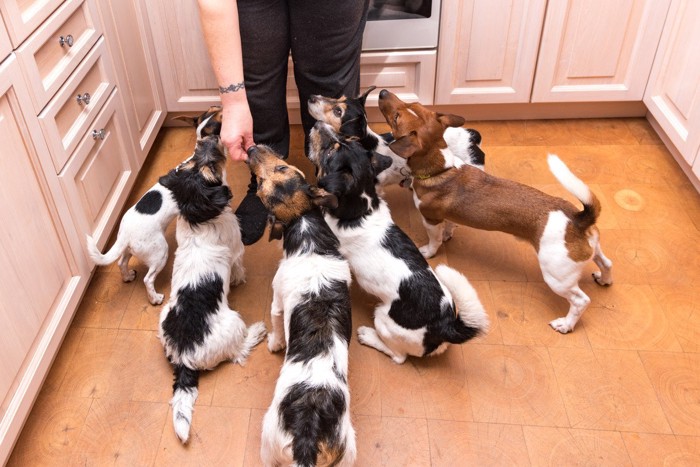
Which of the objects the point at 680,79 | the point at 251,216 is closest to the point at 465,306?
the point at 251,216

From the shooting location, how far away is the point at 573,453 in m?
1.86

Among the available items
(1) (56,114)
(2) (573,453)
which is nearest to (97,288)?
(1) (56,114)

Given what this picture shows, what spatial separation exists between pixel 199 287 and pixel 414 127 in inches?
38.2

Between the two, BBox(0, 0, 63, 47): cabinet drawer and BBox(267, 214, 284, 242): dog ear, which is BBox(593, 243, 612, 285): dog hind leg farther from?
BBox(0, 0, 63, 47): cabinet drawer

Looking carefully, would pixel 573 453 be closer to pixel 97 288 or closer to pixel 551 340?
pixel 551 340

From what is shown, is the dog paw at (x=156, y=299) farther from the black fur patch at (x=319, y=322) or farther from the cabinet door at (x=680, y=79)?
the cabinet door at (x=680, y=79)

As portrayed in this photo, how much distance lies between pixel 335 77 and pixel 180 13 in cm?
88

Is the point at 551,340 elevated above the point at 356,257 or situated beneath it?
A: situated beneath

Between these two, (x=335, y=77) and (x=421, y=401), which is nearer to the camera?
(x=421, y=401)

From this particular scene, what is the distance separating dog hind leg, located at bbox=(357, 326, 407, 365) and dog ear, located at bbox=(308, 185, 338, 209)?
21.0 inches

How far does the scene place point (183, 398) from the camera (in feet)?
6.36

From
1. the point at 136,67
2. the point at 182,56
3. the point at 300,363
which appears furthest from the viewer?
the point at 182,56

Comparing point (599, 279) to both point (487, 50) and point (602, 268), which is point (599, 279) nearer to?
point (602, 268)

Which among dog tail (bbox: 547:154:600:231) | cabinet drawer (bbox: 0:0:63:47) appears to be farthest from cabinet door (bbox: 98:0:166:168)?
dog tail (bbox: 547:154:600:231)
